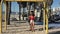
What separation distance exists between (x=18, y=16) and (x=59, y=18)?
8486mm

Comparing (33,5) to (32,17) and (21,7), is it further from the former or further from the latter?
(32,17)

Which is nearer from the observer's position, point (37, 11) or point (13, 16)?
point (37, 11)

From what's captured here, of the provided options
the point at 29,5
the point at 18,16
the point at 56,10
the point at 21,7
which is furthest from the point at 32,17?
the point at 56,10

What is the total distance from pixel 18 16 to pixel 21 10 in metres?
3.53

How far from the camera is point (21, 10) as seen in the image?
158 feet

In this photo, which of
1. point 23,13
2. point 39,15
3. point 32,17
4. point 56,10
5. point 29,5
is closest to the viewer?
point 32,17

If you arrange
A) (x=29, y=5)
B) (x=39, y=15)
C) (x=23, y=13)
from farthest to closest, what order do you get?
(x=23, y=13), (x=39, y=15), (x=29, y=5)

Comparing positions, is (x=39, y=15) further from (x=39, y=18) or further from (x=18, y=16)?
(x=18, y=16)

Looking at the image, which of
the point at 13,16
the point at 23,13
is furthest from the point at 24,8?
the point at 13,16

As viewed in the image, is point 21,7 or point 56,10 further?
point 56,10

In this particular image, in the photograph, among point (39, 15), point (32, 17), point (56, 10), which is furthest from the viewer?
point (56, 10)

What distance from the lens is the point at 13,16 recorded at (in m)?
52.7

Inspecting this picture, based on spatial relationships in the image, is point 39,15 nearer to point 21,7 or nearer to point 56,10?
point 21,7

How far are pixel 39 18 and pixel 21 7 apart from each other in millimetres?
4753
